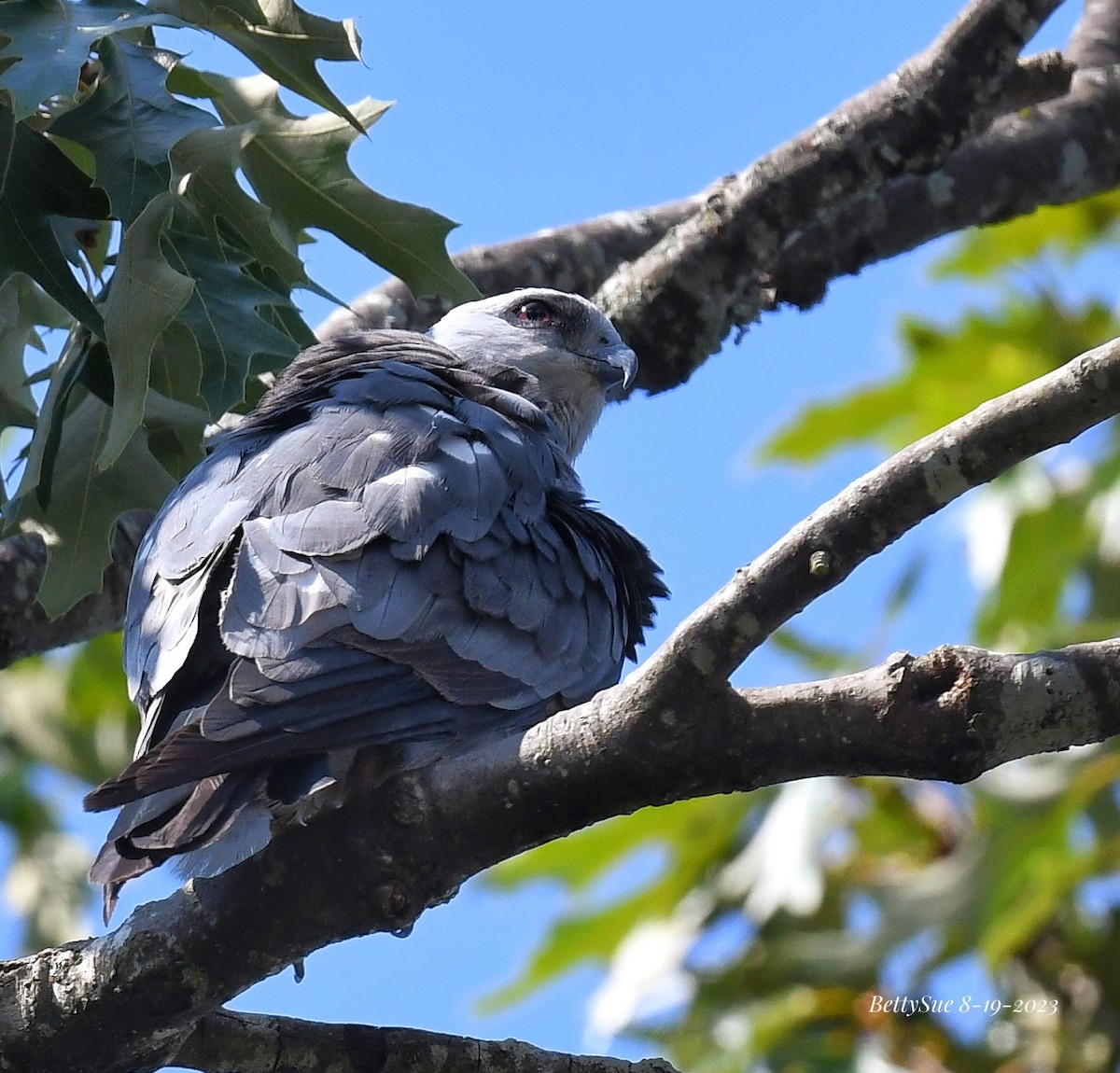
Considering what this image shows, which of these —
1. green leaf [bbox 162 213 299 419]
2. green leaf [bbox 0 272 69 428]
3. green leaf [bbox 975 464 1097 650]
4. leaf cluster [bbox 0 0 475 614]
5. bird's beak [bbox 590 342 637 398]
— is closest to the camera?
leaf cluster [bbox 0 0 475 614]

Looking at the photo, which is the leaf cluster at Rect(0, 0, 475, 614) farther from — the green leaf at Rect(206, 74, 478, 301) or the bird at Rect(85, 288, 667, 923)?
the bird at Rect(85, 288, 667, 923)

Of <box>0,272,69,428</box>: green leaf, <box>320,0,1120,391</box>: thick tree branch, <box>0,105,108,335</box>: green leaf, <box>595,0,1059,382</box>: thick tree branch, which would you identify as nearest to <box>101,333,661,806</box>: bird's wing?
<box>0,105,108,335</box>: green leaf

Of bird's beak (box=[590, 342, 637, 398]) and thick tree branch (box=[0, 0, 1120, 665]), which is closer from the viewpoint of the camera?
bird's beak (box=[590, 342, 637, 398])

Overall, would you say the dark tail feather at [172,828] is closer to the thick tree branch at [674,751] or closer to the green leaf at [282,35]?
the thick tree branch at [674,751]

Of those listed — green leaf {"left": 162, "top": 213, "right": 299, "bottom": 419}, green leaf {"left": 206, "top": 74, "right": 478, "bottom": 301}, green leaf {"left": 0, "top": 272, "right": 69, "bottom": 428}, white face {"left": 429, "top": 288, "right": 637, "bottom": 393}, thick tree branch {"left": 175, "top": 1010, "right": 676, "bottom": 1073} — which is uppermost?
white face {"left": 429, "top": 288, "right": 637, "bottom": 393}

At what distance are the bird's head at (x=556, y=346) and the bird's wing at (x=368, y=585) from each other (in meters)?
1.13

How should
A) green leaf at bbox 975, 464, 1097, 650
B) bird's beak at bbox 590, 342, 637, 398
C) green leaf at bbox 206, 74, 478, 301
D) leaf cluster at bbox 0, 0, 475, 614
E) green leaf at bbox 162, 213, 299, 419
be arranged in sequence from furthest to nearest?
green leaf at bbox 975, 464, 1097, 650
bird's beak at bbox 590, 342, 637, 398
green leaf at bbox 206, 74, 478, 301
green leaf at bbox 162, 213, 299, 419
leaf cluster at bbox 0, 0, 475, 614

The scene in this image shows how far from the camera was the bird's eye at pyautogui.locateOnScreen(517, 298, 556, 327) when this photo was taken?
4.93m

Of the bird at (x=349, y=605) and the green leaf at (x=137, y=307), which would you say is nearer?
the bird at (x=349, y=605)

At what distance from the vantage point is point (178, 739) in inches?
95.7

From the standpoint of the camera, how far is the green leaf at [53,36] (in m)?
2.84

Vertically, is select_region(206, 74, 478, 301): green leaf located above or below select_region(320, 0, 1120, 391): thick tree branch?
below

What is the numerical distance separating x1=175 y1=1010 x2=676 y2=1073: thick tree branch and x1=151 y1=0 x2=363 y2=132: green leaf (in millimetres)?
2089

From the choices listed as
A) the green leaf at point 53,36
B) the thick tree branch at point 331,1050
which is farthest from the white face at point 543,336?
the thick tree branch at point 331,1050
